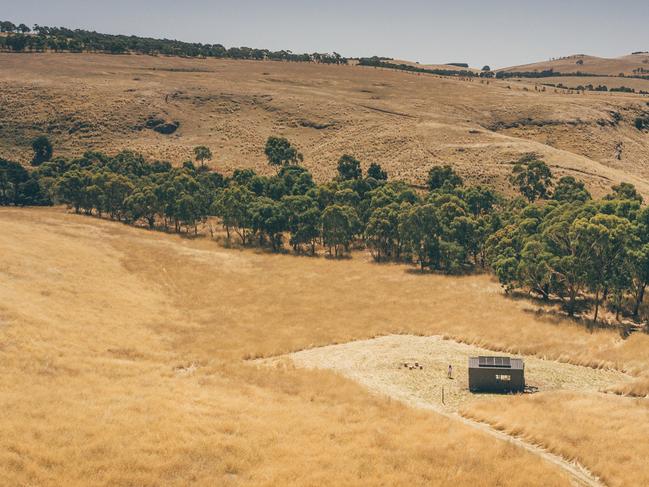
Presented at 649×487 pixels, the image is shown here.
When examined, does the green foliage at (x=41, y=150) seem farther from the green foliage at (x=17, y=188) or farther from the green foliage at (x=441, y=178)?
the green foliage at (x=441, y=178)

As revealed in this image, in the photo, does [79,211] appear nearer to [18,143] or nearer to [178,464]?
[18,143]

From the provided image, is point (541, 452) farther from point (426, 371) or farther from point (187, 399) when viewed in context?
point (187, 399)

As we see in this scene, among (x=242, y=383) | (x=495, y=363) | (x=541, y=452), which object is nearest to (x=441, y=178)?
(x=495, y=363)

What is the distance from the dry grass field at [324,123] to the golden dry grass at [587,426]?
91.2 m

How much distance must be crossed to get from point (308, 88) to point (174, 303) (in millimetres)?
150524

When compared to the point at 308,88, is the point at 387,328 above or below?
below

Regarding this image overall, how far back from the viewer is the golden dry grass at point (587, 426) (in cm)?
2644

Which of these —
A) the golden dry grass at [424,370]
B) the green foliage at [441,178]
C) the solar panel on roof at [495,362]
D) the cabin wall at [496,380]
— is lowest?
the golden dry grass at [424,370]

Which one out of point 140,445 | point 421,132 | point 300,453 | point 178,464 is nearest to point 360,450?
point 300,453

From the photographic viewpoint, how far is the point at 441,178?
389 feet

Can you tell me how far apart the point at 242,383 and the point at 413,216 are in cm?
4864

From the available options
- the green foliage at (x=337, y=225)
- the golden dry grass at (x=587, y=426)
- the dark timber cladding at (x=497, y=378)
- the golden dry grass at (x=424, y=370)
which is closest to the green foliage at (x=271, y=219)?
the green foliage at (x=337, y=225)

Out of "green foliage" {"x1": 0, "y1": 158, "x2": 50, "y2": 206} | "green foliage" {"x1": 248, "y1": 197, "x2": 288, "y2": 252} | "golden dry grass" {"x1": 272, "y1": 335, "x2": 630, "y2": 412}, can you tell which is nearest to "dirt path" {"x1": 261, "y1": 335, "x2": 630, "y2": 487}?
"golden dry grass" {"x1": 272, "y1": 335, "x2": 630, "y2": 412}

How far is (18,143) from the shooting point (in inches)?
5915
